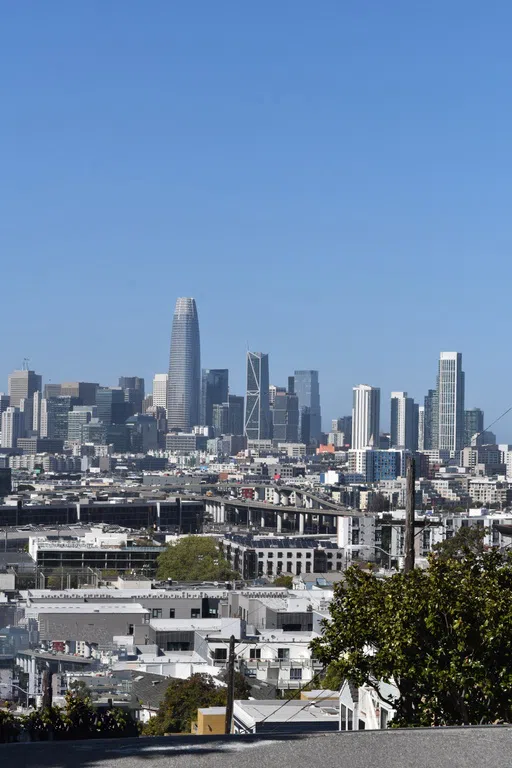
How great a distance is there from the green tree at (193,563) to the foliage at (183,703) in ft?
79.4

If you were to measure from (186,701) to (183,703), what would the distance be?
8 cm

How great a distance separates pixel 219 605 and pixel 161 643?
6.45 meters

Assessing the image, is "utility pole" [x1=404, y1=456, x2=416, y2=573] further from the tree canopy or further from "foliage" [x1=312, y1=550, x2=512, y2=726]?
the tree canopy

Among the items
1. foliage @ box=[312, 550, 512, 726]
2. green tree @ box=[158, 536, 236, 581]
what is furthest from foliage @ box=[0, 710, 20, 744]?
green tree @ box=[158, 536, 236, 581]

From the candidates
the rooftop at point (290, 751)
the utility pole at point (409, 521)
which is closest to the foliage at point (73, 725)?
the utility pole at point (409, 521)

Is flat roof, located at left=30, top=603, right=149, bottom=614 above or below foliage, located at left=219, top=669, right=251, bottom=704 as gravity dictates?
below

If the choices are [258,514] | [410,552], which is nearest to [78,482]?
[258,514]

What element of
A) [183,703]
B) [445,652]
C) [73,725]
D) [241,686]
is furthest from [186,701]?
[445,652]

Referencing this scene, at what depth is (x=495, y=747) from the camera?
3562 millimetres

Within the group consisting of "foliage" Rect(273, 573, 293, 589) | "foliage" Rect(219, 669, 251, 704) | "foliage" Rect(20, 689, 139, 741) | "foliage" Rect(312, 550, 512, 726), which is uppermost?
"foliage" Rect(312, 550, 512, 726)

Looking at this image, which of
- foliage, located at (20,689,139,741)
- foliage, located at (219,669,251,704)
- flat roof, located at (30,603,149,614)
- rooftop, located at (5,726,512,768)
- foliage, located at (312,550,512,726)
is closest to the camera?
rooftop, located at (5,726,512,768)

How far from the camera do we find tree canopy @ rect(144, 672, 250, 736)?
15453 mm

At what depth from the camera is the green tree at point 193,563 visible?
1676 inches

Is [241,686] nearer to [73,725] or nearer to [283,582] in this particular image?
[73,725]
